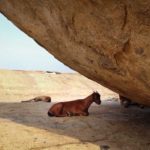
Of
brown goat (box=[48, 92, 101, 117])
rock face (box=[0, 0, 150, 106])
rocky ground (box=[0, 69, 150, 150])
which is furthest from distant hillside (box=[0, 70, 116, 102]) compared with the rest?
rock face (box=[0, 0, 150, 106])

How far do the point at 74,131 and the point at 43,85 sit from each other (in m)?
13.7

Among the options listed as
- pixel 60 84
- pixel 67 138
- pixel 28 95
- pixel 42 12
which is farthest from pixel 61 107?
pixel 60 84

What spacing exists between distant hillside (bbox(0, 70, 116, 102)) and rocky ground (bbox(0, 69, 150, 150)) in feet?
30.0

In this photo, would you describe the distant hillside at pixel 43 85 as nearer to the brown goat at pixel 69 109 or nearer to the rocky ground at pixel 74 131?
the brown goat at pixel 69 109

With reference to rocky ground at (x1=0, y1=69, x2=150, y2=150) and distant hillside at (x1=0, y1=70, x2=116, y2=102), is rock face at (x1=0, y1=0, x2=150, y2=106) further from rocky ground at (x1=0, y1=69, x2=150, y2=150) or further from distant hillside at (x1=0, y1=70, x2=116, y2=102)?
distant hillside at (x1=0, y1=70, x2=116, y2=102)

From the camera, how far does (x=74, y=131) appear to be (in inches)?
272

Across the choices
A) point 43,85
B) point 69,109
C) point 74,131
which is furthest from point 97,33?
point 43,85

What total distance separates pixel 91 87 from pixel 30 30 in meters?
14.7

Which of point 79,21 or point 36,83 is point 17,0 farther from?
point 36,83

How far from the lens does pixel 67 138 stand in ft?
20.7

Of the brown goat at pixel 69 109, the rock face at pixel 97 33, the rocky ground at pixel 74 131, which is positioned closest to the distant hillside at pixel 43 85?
the brown goat at pixel 69 109

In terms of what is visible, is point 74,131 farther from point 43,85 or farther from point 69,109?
point 43,85

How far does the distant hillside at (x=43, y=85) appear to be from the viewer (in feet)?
60.4

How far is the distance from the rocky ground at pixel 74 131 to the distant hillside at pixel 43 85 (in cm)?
914
